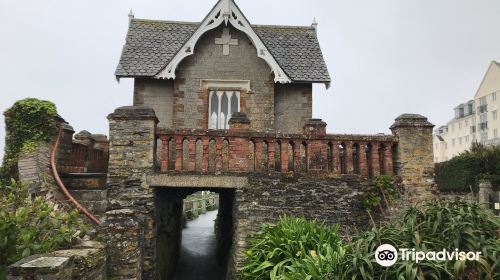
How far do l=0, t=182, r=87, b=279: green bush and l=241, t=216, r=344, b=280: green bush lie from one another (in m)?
2.91

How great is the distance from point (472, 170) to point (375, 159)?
1167 centimetres

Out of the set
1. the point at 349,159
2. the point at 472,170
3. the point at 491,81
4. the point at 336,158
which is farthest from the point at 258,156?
the point at 491,81

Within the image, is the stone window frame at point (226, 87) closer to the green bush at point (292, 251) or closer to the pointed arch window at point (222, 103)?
the pointed arch window at point (222, 103)

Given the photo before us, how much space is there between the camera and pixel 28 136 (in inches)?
321

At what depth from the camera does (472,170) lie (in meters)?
16.7

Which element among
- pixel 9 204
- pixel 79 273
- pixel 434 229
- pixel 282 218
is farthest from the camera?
pixel 282 218

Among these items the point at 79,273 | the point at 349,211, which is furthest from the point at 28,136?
the point at 349,211

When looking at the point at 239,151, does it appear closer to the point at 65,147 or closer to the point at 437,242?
the point at 437,242

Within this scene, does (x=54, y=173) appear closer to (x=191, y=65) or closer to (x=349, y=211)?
(x=191, y=65)

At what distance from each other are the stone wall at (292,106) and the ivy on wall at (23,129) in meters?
6.66

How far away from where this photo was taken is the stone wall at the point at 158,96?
11906mm

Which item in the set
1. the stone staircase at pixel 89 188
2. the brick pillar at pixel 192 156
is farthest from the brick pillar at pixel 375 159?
the stone staircase at pixel 89 188

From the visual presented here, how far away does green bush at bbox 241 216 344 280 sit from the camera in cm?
492

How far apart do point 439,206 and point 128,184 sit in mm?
5418
